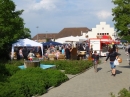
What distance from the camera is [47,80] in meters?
13.6

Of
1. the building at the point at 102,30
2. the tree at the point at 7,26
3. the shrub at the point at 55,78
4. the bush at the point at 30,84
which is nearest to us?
the bush at the point at 30,84

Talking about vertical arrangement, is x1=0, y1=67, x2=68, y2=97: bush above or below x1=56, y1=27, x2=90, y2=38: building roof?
below

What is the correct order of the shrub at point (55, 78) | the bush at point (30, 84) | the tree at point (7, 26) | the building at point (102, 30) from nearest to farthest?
1. the bush at point (30, 84)
2. the shrub at point (55, 78)
3. the tree at point (7, 26)
4. the building at point (102, 30)

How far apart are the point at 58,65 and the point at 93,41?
60.2ft

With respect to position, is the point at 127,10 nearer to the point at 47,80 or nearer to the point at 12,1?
the point at 47,80

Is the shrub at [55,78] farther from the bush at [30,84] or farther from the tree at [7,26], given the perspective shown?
the tree at [7,26]

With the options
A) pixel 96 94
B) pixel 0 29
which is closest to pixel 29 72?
pixel 96 94

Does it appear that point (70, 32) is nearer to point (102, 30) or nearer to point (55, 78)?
point (102, 30)

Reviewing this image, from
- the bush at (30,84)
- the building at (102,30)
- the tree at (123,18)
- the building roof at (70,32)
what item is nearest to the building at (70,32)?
the building roof at (70,32)

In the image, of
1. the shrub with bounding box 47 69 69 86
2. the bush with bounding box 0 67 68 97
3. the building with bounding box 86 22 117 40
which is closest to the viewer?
the bush with bounding box 0 67 68 97

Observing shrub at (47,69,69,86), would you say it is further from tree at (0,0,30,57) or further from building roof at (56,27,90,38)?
building roof at (56,27,90,38)

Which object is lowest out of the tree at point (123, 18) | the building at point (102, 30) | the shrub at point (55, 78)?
the shrub at point (55, 78)

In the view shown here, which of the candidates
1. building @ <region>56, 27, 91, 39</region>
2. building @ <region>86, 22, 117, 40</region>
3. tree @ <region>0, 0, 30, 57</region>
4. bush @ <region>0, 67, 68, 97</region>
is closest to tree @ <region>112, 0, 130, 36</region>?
bush @ <region>0, 67, 68, 97</region>

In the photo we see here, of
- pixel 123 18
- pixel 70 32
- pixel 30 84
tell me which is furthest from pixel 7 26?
pixel 70 32
